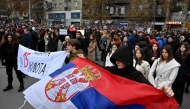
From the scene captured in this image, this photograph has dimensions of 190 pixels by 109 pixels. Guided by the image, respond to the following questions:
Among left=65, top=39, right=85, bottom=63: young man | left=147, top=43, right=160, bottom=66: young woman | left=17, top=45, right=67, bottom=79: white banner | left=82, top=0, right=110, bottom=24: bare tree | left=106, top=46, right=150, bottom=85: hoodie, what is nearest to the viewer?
left=106, top=46, right=150, bottom=85: hoodie

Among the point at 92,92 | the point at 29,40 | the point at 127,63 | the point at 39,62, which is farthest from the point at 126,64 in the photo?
the point at 29,40

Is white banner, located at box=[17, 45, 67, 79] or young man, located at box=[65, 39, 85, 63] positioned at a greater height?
young man, located at box=[65, 39, 85, 63]

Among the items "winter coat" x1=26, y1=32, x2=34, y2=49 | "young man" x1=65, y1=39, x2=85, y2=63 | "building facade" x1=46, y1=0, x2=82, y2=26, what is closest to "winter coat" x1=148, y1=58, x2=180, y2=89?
"young man" x1=65, y1=39, x2=85, y2=63

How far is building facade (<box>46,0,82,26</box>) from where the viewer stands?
5094 cm

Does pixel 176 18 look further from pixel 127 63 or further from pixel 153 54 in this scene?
pixel 127 63

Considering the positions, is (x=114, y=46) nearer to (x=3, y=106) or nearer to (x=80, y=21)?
(x=3, y=106)

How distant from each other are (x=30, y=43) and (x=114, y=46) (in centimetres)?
487

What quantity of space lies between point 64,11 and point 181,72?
5098 cm

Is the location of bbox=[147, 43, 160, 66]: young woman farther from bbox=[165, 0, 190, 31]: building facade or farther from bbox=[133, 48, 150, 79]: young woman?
bbox=[165, 0, 190, 31]: building facade

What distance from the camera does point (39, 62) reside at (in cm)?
550

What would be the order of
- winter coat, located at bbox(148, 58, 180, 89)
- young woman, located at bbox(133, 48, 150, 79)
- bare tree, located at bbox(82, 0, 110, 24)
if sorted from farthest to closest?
bare tree, located at bbox(82, 0, 110, 24), young woman, located at bbox(133, 48, 150, 79), winter coat, located at bbox(148, 58, 180, 89)

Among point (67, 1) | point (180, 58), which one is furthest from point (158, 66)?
point (67, 1)

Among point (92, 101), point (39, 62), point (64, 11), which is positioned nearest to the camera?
point (92, 101)

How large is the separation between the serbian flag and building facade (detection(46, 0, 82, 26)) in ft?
156
